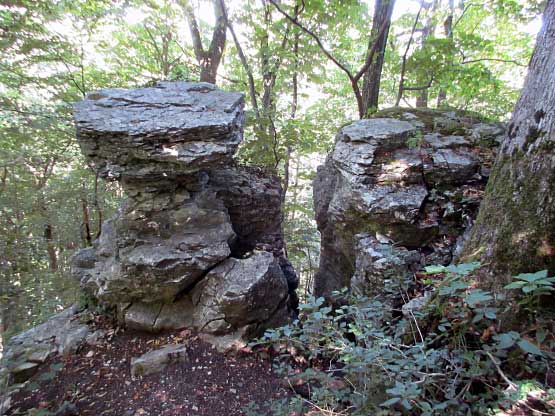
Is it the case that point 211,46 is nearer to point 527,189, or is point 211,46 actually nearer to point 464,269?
point 527,189

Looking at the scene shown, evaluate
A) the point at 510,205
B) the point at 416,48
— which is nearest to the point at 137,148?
the point at 510,205

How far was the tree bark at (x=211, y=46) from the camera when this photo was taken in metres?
7.00

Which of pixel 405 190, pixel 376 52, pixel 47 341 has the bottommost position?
pixel 47 341

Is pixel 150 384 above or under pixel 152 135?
under

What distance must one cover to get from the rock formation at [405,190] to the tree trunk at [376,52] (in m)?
1.31

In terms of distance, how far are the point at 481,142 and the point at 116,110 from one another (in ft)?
19.3

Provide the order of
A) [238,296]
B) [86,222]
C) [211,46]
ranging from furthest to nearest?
[86,222] < [211,46] < [238,296]

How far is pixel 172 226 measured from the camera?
457 cm

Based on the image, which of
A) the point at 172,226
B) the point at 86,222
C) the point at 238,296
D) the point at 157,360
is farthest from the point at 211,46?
the point at 157,360

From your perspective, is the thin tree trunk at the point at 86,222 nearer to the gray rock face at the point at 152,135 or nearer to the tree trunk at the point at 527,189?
the gray rock face at the point at 152,135

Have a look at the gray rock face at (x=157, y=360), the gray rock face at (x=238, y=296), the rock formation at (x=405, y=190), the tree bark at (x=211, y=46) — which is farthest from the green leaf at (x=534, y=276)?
the tree bark at (x=211, y=46)

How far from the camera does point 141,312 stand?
175 inches

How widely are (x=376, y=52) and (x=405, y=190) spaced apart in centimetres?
334

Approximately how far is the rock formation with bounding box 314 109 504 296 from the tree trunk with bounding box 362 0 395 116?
4.30 feet
